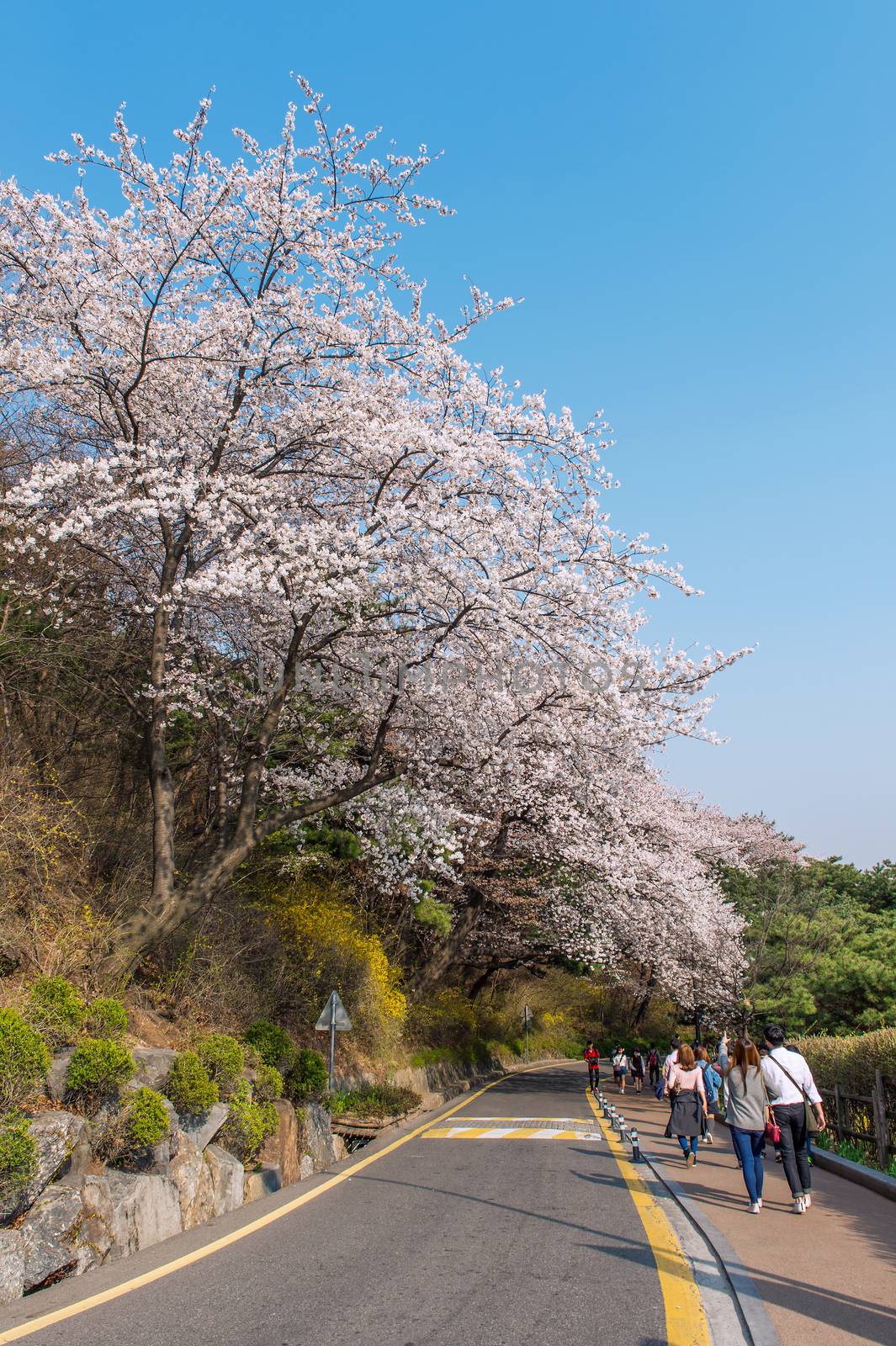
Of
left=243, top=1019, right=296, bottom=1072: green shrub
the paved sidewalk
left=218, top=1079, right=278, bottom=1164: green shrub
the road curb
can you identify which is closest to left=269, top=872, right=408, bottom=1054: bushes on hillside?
left=243, top=1019, right=296, bottom=1072: green shrub

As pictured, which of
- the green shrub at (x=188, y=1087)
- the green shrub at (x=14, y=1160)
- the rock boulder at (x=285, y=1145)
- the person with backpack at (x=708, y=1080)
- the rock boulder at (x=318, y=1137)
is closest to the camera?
the green shrub at (x=14, y=1160)

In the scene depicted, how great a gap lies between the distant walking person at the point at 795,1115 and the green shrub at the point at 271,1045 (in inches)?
217

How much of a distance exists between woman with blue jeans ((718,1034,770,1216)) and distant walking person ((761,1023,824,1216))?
12 centimetres

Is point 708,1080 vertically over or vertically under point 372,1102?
over

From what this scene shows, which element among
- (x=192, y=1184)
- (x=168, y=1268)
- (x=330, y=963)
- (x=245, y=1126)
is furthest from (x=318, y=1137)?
(x=168, y=1268)

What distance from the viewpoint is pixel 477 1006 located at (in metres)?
39.9

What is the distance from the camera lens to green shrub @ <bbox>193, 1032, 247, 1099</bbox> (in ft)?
30.7

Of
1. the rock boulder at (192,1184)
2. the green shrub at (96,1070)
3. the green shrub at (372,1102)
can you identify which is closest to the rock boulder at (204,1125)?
the rock boulder at (192,1184)

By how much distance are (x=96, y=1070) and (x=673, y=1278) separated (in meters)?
4.17

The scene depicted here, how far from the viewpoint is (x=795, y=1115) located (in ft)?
29.0

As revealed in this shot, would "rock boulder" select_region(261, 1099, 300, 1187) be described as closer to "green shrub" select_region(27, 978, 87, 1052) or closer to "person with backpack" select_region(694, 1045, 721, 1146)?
"green shrub" select_region(27, 978, 87, 1052)

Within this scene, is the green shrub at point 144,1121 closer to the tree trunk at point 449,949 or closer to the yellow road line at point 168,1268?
the yellow road line at point 168,1268

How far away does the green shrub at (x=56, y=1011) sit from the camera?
288 inches

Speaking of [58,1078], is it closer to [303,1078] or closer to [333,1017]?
[303,1078]
